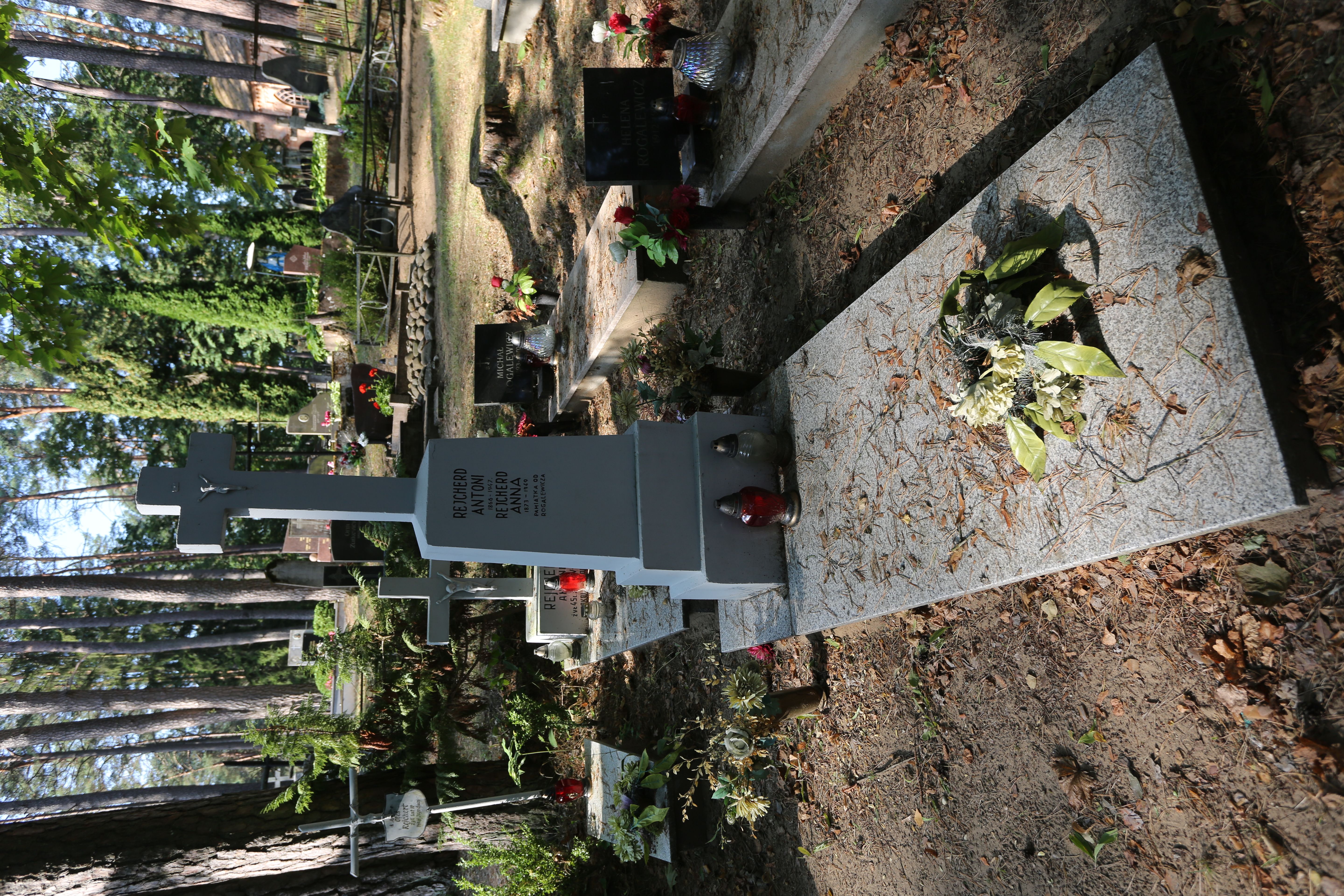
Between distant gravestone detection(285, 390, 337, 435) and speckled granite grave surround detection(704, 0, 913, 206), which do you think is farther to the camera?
distant gravestone detection(285, 390, 337, 435)

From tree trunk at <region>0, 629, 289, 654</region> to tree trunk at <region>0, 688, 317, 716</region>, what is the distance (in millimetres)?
1675

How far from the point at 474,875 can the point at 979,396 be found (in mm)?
7837

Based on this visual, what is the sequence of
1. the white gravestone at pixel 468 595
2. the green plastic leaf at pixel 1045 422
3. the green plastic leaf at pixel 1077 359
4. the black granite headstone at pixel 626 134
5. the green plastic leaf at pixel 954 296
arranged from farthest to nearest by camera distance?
the white gravestone at pixel 468 595 → the black granite headstone at pixel 626 134 → the green plastic leaf at pixel 954 296 → the green plastic leaf at pixel 1045 422 → the green plastic leaf at pixel 1077 359

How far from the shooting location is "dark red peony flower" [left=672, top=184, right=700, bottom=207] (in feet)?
16.6

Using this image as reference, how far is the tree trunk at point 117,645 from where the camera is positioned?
16.5m

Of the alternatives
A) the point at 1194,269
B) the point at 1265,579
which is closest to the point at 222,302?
the point at 1194,269

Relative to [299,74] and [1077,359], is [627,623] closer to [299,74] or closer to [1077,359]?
[1077,359]

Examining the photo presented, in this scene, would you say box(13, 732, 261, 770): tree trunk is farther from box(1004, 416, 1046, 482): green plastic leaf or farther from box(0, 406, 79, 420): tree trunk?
box(1004, 416, 1046, 482): green plastic leaf

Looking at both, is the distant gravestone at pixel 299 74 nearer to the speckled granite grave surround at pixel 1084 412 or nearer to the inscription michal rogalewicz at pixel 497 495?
the inscription michal rogalewicz at pixel 497 495

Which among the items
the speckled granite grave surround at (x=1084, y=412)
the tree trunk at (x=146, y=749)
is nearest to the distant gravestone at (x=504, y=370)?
the speckled granite grave surround at (x=1084, y=412)

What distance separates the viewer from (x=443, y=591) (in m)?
8.24

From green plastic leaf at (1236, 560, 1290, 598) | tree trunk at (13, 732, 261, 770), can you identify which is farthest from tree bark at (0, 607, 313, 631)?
green plastic leaf at (1236, 560, 1290, 598)

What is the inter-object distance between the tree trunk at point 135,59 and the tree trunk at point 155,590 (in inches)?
377

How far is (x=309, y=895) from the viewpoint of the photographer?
6785 mm
